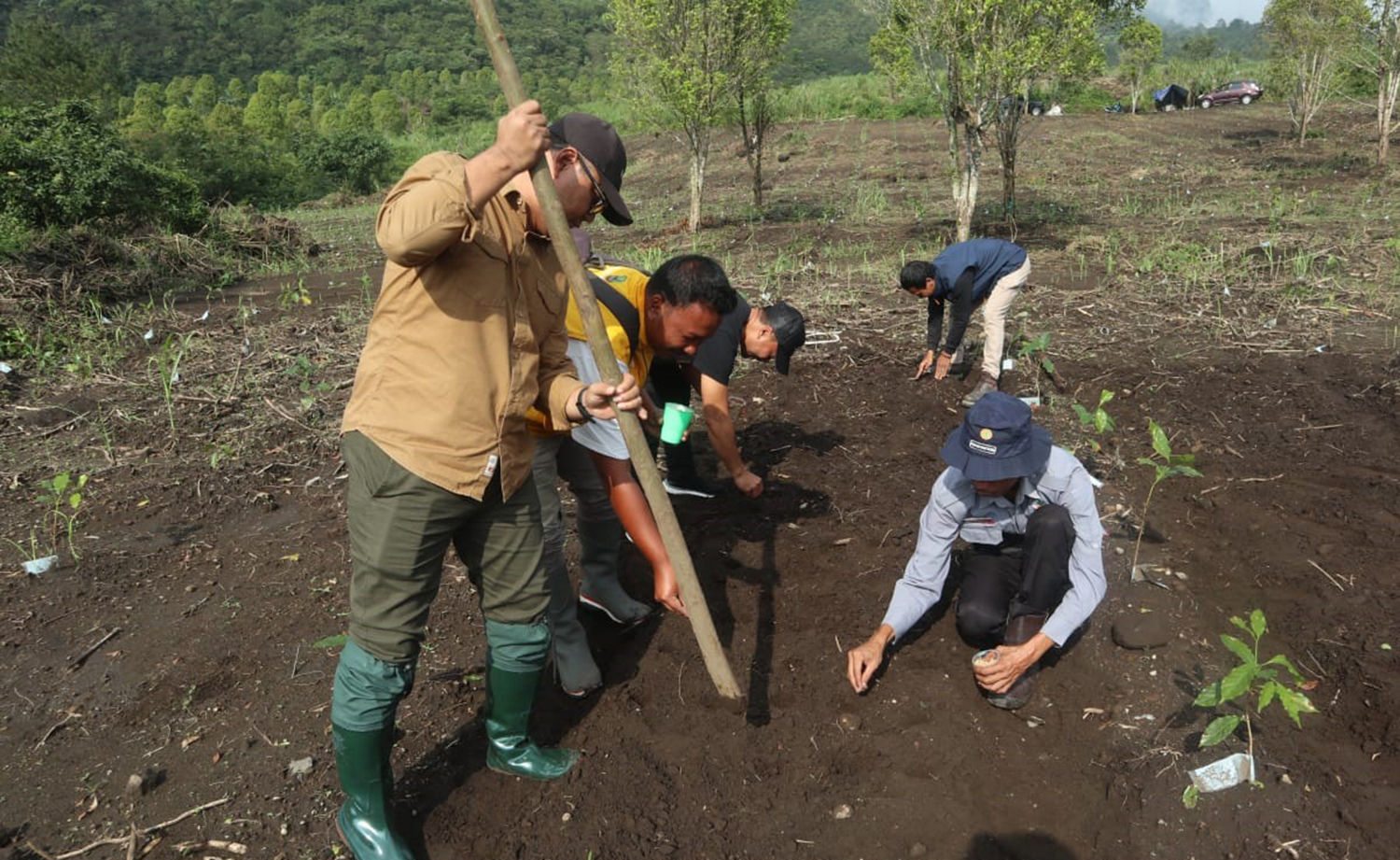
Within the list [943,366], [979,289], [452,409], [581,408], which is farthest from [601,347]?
[979,289]

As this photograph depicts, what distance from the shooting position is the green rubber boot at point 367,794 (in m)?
2.00

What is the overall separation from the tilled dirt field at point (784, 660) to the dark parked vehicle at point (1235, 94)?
28.6m

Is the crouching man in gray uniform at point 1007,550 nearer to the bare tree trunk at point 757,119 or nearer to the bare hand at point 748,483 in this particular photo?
the bare hand at point 748,483

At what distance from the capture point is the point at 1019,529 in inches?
112

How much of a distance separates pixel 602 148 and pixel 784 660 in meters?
1.78

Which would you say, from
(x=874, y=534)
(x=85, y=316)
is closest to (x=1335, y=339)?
(x=874, y=534)

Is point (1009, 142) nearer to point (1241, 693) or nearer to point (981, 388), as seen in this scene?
point (981, 388)

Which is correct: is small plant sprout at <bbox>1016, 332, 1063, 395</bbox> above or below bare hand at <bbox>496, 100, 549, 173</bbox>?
below

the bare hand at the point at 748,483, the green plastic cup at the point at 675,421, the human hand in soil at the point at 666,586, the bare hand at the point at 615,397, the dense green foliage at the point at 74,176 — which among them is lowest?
the bare hand at the point at 748,483

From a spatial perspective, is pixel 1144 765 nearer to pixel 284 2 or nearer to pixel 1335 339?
pixel 1335 339

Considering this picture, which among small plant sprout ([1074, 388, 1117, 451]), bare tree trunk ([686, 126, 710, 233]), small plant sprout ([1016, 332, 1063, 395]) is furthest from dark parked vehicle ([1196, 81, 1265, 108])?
small plant sprout ([1074, 388, 1117, 451])

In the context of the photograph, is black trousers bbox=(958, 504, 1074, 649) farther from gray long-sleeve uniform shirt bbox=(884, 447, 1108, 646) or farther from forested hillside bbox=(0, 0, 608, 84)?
forested hillside bbox=(0, 0, 608, 84)

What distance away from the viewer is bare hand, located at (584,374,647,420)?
1.99 metres

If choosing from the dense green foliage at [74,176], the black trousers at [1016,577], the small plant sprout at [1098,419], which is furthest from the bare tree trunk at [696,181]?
the black trousers at [1016,577]
